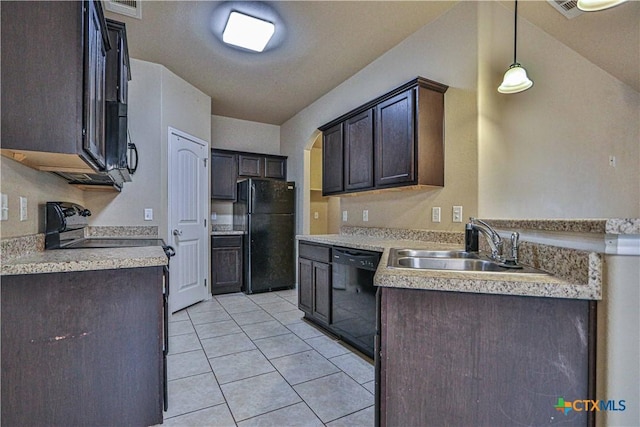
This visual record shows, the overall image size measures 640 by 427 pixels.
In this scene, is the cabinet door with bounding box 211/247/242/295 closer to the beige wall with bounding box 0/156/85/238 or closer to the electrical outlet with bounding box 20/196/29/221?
the beige wall with bounding box 0/156/85/238

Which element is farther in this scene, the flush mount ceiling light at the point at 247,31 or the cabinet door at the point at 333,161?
the cabinet door at the point at 333,161

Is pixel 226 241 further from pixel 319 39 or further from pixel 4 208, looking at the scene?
pixel 4 208

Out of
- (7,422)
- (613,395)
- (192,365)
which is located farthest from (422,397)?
(192,365)

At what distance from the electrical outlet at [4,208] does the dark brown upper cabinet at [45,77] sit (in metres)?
0.28

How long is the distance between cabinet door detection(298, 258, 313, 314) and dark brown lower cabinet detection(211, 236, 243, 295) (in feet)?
4.95

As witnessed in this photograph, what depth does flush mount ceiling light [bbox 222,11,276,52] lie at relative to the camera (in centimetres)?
256

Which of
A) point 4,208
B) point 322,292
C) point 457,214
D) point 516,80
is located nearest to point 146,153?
point 4,208

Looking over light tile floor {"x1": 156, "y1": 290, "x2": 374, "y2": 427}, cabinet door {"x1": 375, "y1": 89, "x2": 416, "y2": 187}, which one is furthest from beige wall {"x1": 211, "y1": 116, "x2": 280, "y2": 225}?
cabinet door {"x1": 375, "y1": 89, "x2": 416, "y2": 187}

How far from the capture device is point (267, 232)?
15.0ft

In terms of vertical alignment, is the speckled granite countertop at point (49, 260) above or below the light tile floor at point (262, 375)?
above

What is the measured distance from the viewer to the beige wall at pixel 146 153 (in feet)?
10.6

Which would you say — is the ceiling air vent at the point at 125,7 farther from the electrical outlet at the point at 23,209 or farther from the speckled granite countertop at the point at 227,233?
the speckled granite countertop at the point at 227,233

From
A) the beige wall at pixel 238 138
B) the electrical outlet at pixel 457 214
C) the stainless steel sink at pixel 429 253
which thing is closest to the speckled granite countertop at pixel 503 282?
the stainless steel sink at pixel 429 253

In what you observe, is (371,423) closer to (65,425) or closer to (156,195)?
(65,425)
